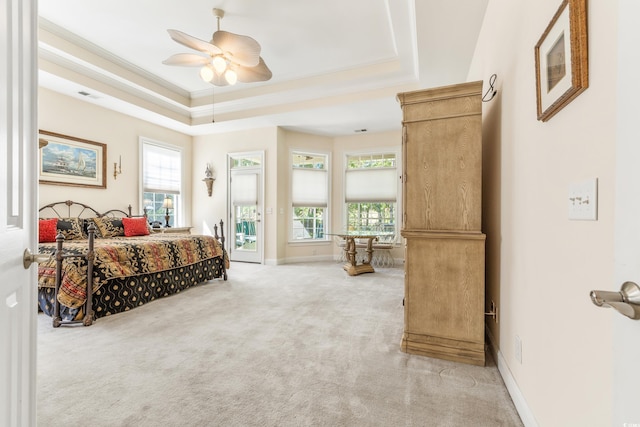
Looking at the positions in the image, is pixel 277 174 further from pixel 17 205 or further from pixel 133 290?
pixel 17 205

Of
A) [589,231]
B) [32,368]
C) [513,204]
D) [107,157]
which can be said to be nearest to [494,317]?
→ [513,204]

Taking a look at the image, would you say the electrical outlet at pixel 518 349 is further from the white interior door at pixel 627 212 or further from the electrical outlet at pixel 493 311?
the white interior door at pixel 627 212

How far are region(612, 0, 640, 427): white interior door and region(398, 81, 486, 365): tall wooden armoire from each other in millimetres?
1577

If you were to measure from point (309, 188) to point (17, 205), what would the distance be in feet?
18.8

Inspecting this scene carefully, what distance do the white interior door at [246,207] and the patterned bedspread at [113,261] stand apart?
77.4 inches

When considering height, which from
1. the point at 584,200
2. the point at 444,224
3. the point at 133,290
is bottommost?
the point at 133,290

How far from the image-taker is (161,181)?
5898 mm

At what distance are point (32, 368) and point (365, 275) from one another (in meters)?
4.39

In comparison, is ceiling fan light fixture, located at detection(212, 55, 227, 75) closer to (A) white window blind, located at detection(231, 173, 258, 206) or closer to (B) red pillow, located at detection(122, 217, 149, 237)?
(B) red pillow, located at detection(122, 217, 149, 237)

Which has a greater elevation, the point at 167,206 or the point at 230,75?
the point at 230,75

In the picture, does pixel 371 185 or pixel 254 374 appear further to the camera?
pixel 371 185

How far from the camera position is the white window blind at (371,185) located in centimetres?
626

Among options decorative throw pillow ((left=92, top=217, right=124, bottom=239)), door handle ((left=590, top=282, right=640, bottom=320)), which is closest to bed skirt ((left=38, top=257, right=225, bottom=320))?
decorative throw pillow ((left=92, top=217, right=124, bottom=239))

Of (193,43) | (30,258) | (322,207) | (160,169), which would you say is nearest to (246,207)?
(322,207)
